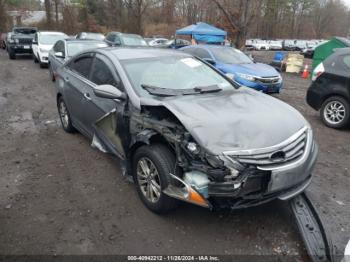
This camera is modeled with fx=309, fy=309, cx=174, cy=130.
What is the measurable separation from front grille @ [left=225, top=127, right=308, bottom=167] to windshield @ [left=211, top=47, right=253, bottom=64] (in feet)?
21.4

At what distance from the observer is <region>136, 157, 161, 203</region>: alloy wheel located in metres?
3.11

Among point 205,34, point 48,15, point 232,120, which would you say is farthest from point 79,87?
point 48,15

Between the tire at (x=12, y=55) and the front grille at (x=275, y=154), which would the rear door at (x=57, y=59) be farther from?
the tire at (x=12, y=55)

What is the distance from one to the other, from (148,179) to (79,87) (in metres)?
2.18

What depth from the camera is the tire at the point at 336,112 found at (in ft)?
20.3

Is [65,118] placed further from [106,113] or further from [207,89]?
[207,89]

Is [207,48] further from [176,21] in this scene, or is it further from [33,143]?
[176,21]

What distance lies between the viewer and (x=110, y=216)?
3277 mm

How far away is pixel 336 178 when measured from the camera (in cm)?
416

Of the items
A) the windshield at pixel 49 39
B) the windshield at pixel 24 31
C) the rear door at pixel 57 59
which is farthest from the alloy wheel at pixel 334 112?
the windshield at pixel 24 31

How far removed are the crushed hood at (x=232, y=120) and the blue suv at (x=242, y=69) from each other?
4.86 m

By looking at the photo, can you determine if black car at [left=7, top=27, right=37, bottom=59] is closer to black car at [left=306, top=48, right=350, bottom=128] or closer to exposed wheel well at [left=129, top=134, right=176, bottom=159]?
black car at [left=306, top=48, right=350, bottom=128]

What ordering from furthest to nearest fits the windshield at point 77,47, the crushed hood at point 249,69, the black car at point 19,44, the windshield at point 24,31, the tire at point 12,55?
the windshield at point 24,31
the tire at point 12,55
the black car at point 19,44
the windshield at point 77,47
the crushed hood at point 249,69

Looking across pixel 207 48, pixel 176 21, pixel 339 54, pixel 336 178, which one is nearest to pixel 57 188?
pixel 336 178
